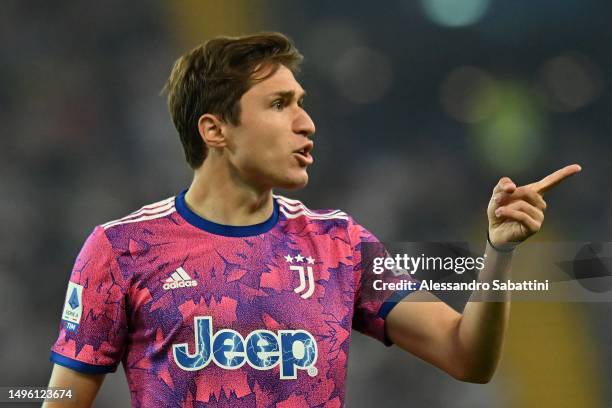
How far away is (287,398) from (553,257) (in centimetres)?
119

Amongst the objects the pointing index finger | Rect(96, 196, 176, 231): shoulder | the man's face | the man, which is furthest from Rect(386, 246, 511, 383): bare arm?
Rect(96, 196, 176, 231): shoulder

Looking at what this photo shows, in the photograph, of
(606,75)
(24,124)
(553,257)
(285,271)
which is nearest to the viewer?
(285,271)

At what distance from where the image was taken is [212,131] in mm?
2229

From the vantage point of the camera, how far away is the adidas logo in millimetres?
2041

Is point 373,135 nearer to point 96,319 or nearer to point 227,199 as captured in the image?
point 227,199

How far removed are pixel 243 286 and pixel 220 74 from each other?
531 millimetres

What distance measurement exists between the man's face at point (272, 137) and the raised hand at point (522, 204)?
502 mm

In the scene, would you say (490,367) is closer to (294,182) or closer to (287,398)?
(287,398)

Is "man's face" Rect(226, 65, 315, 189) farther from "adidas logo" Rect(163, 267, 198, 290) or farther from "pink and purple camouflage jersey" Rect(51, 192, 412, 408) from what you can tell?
"adidas logo" Rect(163, 267, 198, 290)

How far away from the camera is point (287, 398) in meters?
1.96

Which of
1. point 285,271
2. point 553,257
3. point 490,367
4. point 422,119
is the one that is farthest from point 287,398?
point 422,119

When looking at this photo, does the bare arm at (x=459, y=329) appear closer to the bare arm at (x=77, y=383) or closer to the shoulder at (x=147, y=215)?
the shoulder at (x=147, y=215)

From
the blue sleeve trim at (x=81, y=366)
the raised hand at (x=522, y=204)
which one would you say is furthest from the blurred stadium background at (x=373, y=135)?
the raised hand at (x=522, y=204)

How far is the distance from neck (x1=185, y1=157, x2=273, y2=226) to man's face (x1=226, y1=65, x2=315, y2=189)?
26mm
